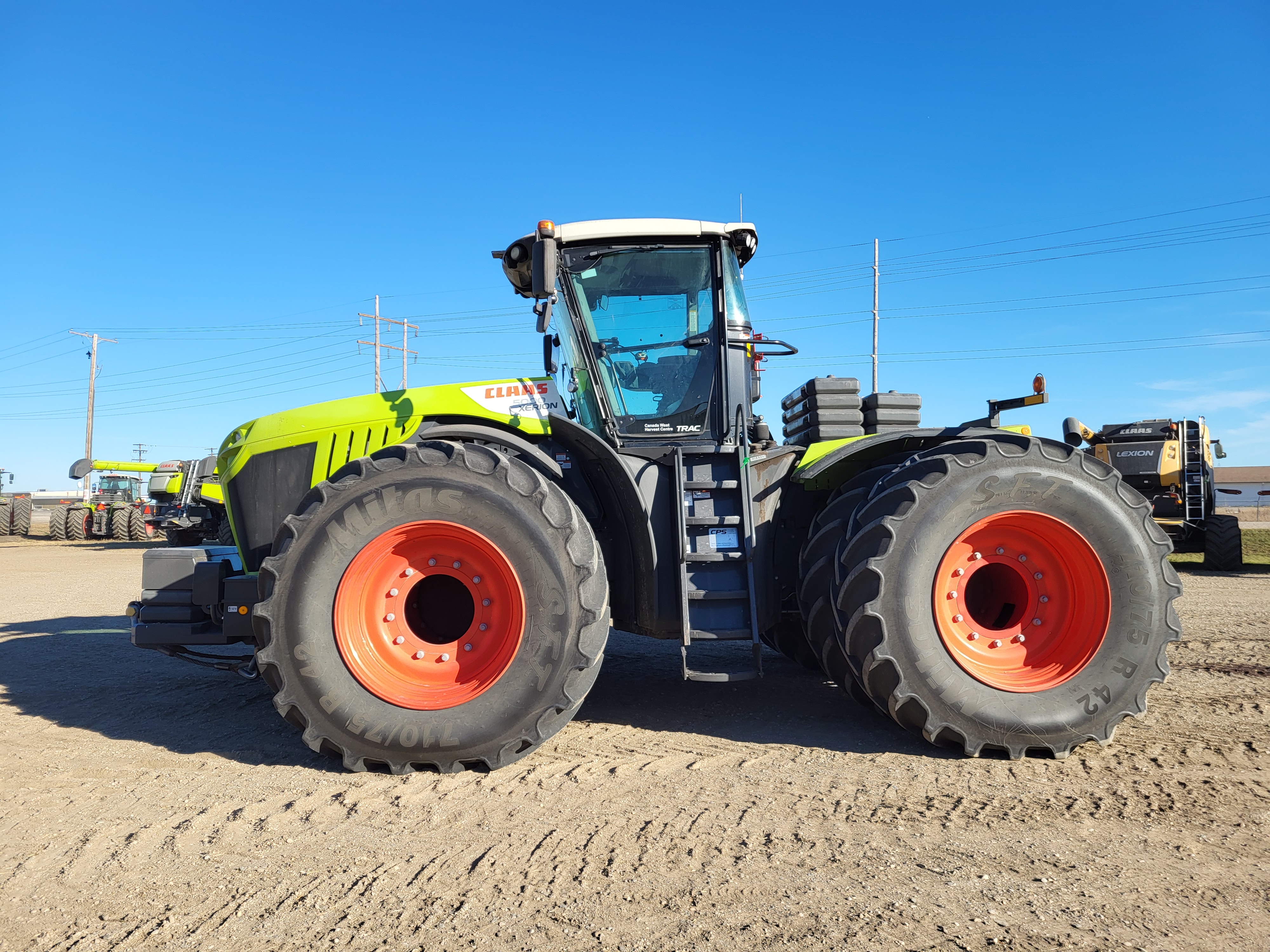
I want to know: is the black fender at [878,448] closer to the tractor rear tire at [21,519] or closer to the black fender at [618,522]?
the black fender at [618,522]

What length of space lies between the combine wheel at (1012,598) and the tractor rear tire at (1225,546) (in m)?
12.0

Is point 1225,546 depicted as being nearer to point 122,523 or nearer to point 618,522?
point 618,522

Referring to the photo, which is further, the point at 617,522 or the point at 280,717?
the point at 280,717

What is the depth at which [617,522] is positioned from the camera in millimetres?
4227

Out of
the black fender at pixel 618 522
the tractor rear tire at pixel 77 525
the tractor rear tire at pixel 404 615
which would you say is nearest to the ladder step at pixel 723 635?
the black fender at pixel 618 522

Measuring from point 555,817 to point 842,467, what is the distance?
244 centimetres

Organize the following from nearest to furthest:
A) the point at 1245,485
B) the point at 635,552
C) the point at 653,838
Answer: the point at 653,838, the point at 635,552, the point at 1245,485

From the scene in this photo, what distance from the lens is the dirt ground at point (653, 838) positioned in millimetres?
2238

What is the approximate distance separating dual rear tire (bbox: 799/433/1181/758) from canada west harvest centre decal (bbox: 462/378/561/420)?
5.28 ft

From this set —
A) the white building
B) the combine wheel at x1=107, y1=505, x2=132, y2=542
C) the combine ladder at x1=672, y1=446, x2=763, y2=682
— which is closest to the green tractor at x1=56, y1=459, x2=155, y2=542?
the combine wheel at x1=107, y1=505, x2=132, y2=542

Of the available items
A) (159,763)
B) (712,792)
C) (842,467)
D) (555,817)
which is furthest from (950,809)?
(159,763)

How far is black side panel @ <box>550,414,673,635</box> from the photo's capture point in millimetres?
3980

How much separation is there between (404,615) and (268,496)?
1257 mm

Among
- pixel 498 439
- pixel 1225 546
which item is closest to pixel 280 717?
pixel 498 439
